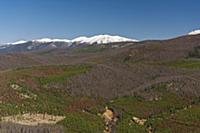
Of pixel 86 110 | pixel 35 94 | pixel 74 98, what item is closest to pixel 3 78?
pixel 35 94

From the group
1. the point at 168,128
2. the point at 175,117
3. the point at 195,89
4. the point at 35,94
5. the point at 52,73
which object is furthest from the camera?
the point at 52,73

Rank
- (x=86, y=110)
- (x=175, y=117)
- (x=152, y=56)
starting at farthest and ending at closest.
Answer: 1. (x=152, y=56)
2. (x=86, y=110)
3. (x=175, y=117)

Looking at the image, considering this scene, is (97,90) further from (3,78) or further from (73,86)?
(3,78)

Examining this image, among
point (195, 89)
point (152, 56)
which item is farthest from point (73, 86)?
point (152, 56)

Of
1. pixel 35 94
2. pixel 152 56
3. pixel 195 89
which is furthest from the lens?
pixel 152 56

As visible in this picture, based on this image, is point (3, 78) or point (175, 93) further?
point (3, 78)

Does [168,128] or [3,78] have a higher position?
[3,78]

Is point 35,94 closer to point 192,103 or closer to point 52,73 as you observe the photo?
point 52,73

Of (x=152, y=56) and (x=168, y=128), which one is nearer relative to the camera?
(x=168, y=128)

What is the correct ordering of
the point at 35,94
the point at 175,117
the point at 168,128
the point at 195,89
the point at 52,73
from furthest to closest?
1. the point at 52,73
2. the point at 195,89
3. the point at 35,94
4. the point at 175,117
5. the point at 168,128
